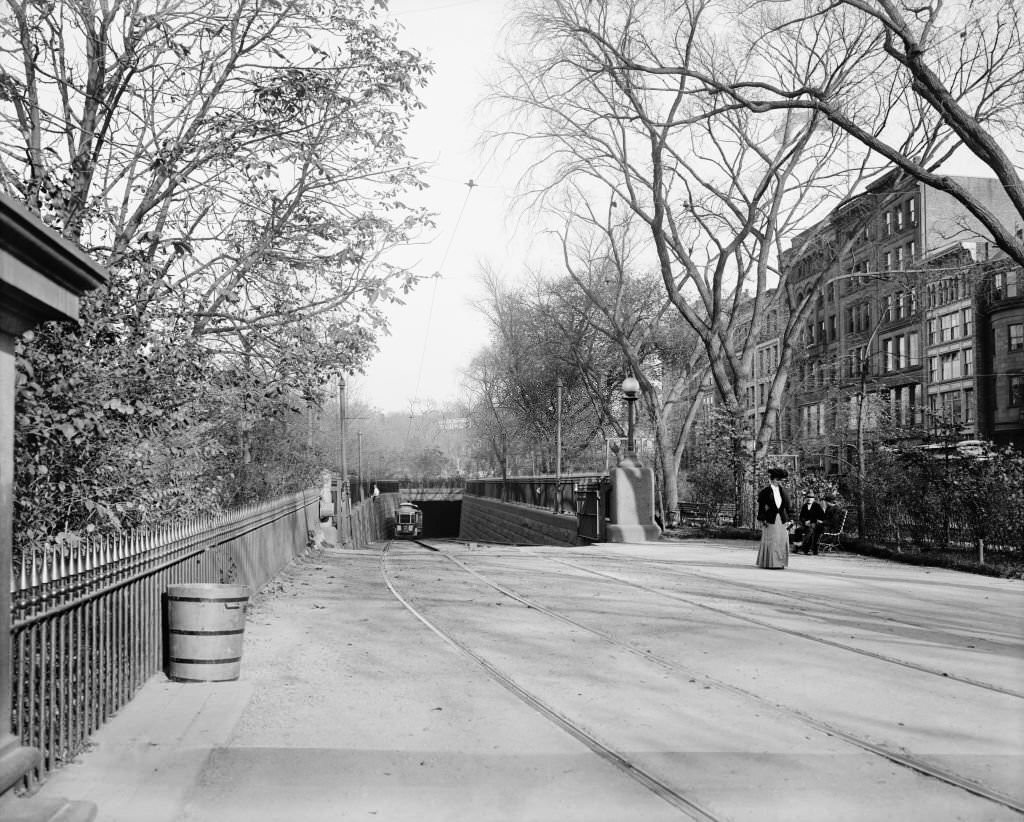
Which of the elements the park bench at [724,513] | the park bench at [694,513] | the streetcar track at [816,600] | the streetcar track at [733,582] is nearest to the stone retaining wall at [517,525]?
the park bench at [694,513]

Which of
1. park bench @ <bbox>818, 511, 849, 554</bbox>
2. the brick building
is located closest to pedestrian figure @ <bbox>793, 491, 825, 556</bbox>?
park bench @ <bbox>818, 511, 849, 554</bbox>

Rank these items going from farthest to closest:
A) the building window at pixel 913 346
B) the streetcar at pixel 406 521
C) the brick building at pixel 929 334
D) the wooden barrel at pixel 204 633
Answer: the streetcar at pixel 406 521
the building window at pixel 913 346
the brick building at pixel 929 334
the wooden barrel at pixel 204 633

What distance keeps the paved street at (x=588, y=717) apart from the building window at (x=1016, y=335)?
41338 millimetres

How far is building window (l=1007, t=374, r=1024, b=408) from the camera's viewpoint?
49.9m

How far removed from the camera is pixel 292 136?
508 inches

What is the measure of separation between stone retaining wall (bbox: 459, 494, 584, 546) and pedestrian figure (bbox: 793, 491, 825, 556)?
452 inches

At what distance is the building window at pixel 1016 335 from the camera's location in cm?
5056

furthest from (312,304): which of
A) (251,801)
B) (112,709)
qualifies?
(251,801)

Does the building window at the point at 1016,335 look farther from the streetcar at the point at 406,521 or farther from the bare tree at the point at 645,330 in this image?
the streetcar at the point at 406,521

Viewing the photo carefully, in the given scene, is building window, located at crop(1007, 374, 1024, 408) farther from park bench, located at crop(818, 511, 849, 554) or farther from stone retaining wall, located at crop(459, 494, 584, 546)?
park bench, located at crop(818, 511, 849, 554)

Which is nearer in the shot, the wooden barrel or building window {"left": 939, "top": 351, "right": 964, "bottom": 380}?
the wooden barrel

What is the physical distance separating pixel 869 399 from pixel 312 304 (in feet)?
91.1

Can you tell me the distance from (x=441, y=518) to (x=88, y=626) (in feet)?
329

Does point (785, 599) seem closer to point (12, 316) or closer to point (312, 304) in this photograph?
point (312, 304)
